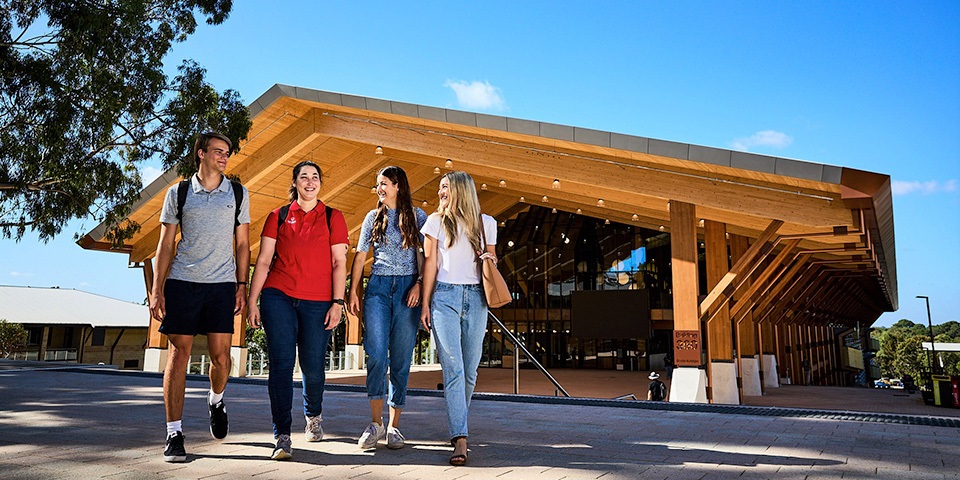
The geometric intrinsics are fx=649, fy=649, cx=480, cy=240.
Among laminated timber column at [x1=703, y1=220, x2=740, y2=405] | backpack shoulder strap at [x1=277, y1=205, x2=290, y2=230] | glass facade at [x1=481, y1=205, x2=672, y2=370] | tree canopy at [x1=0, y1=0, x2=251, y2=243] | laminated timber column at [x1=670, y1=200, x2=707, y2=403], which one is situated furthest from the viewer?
glass facade at [x1=481, y1=205, x2=672, y2=370]

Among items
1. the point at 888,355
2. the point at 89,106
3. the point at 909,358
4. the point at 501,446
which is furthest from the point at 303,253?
the point at 888,355

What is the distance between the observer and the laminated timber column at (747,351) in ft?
55.1

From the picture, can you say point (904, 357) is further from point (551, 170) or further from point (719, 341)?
point (551, 170)

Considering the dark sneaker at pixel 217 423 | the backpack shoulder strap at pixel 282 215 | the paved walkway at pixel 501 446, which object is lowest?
the paved walkway at pixel 501 446

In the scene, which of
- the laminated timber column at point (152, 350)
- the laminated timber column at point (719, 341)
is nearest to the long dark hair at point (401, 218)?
the laminated timber column at point (719, 341)

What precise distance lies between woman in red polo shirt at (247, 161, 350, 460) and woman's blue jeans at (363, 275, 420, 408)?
0.18 m

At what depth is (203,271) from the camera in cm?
307

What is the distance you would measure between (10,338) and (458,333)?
92.2 ft

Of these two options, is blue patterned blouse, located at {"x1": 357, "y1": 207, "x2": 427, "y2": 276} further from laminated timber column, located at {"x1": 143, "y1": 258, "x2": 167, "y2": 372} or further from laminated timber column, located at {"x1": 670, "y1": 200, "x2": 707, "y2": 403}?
laminated timber column, located at {"x1": 143, "y1": 258, "x2": 167, "y2": 372}

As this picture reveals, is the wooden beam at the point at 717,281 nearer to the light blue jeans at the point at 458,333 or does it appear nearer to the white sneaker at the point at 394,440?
the light blue jeans at the point at 458,333

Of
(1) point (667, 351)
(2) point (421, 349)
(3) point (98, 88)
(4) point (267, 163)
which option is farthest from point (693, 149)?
(2) point (421, 349)

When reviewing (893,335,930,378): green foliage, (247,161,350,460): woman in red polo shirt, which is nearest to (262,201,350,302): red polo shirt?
(247,161,350,460): woman in red polo shirt

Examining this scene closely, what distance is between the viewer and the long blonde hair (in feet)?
10.9

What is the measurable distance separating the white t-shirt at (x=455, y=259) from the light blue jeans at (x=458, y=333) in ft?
0.12
